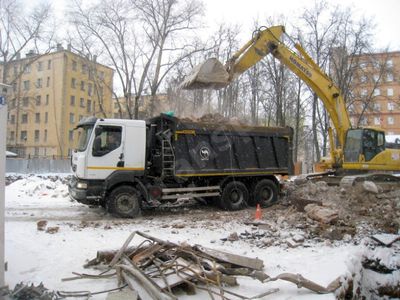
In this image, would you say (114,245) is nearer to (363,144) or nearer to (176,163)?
(176,163)

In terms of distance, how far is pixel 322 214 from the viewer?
880 centimetres

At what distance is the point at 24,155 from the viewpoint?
5391cm

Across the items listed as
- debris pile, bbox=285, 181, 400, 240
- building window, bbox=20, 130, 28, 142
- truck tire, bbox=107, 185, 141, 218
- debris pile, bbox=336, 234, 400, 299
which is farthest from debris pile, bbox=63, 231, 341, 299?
building window, bbox=20, 130, 28, 142

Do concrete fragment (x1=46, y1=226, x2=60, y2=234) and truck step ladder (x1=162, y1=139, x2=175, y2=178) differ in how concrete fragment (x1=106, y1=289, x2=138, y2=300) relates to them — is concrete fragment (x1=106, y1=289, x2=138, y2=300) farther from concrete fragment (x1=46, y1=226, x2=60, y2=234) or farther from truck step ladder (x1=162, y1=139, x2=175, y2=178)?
truck step ladder (x1=162, y1=139, x2=175, y2=178)

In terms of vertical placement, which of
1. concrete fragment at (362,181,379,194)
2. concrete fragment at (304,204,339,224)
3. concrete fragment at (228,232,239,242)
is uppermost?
concrete fragment at (362,181,379,194)

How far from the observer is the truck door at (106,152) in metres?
9.99

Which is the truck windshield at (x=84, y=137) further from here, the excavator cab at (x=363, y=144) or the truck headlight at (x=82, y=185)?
the excavator cab at (x=363, y=144)

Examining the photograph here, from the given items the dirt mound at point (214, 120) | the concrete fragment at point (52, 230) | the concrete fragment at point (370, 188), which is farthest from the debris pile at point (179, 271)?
the concrete fragment at point (370, 188)

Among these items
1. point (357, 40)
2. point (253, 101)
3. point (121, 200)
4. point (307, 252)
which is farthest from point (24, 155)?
point (307, 252)

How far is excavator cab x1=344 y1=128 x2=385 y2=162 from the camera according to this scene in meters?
14.3

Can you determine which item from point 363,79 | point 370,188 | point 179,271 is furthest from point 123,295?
point 363,79

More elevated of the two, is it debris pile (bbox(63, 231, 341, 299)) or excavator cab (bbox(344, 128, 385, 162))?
excavator cab (bbox(344, 128, 385, 162))

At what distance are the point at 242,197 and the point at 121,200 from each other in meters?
3.89

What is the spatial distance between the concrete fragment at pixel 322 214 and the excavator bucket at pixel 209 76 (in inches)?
177
